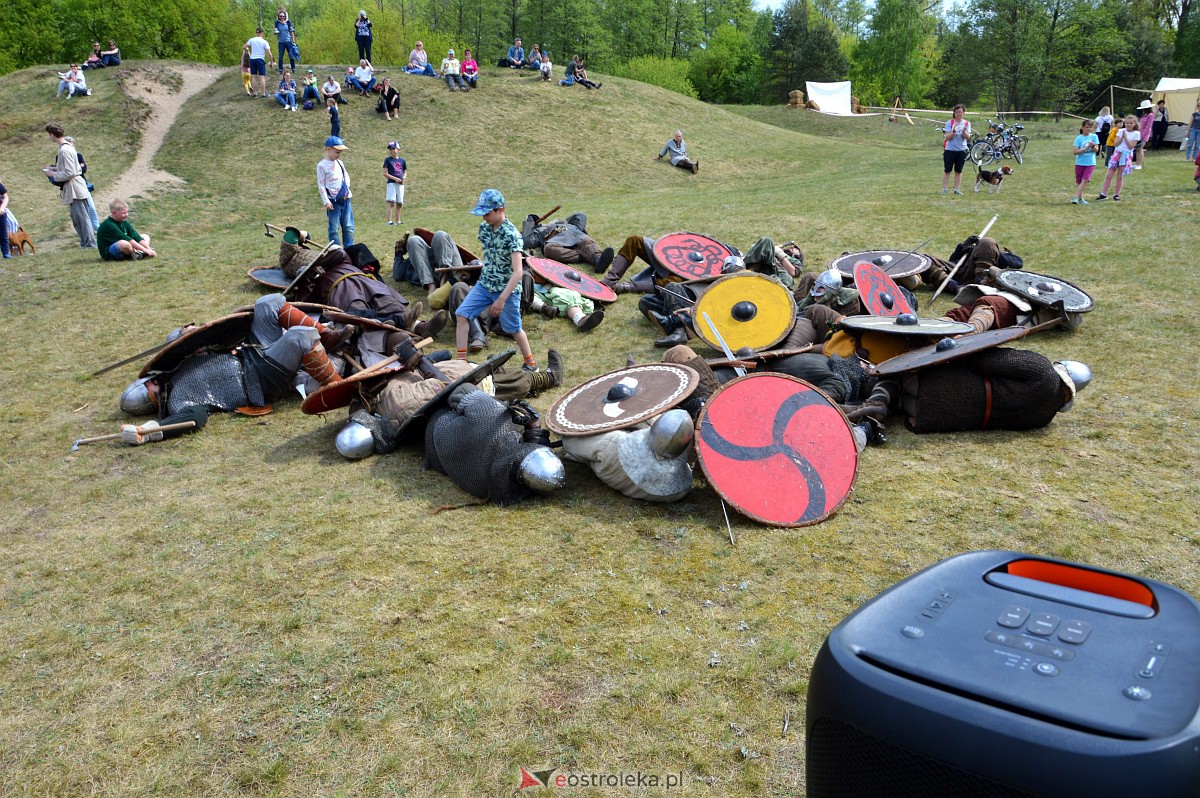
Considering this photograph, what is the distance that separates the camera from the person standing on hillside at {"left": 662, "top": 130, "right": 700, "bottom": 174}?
22.9m

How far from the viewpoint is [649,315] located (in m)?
9.02

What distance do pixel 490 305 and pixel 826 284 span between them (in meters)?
3.38

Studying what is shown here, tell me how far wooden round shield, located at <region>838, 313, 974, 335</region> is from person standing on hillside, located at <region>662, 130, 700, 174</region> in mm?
17181

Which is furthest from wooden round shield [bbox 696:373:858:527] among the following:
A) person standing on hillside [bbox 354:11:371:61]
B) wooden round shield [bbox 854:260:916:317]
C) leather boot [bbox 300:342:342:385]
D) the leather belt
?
person standing on hillside [bbox 354:11:371:61]

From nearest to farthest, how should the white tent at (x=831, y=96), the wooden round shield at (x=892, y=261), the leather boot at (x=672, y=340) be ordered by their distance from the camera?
the leather boot at (x=672, y=340), the wooden round shield at (x=892, y=261), the white tent at (x=831, y=96)

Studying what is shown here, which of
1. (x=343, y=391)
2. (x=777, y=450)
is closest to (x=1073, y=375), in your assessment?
(x=777, y=450)

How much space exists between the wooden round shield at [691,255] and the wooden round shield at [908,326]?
294 cm

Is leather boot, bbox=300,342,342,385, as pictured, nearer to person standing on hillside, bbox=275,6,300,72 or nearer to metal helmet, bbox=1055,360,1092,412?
metal helmet, bbox=1055,360,1092,412

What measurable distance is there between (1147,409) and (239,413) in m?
7.65

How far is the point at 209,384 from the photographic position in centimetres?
702

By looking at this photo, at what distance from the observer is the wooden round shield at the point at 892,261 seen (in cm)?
948

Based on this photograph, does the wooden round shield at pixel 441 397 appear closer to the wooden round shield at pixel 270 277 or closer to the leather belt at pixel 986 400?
the leather belt at pixel 986 400

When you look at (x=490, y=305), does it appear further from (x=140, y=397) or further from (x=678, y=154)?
(x=678, y=154)

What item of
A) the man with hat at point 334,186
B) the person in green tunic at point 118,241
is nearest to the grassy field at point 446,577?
the person in green tunic at point 118,241
